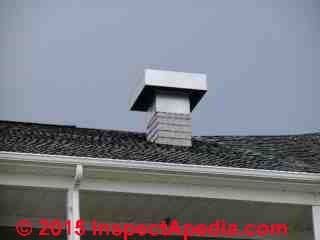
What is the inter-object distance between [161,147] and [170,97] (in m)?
1.45

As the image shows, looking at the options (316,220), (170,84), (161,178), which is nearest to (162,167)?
(161,178)

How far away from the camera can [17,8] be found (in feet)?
51.6

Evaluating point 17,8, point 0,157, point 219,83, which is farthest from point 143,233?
point 219,83

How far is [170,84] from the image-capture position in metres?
14.0

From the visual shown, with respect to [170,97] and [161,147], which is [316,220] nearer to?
[161,147]

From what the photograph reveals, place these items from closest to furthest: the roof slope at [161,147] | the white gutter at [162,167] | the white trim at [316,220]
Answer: the white gutter at [162,167] → the white trim at [316,220] → the roof slope at [161,147]

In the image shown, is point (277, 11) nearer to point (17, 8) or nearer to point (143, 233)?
point (17, 8)

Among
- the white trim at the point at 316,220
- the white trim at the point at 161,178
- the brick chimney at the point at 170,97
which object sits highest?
the brick chimney at the point at 170,97

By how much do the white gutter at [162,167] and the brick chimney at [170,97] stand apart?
→ 8.75 ft

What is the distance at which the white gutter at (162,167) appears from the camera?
33.3 feet

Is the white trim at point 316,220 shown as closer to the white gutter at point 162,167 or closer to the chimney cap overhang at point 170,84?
the white gutter at point 162,167

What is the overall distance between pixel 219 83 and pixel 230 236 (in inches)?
293

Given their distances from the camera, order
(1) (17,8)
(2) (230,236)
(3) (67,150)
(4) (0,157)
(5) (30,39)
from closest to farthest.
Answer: (4) (0,157) < (3) (67,150) < (2) (230,236) < (1) (17,8) < (5) (30,39)

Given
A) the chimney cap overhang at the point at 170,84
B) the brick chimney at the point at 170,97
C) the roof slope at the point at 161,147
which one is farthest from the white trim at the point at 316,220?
the chimney cap overhang at the point at 170,84
